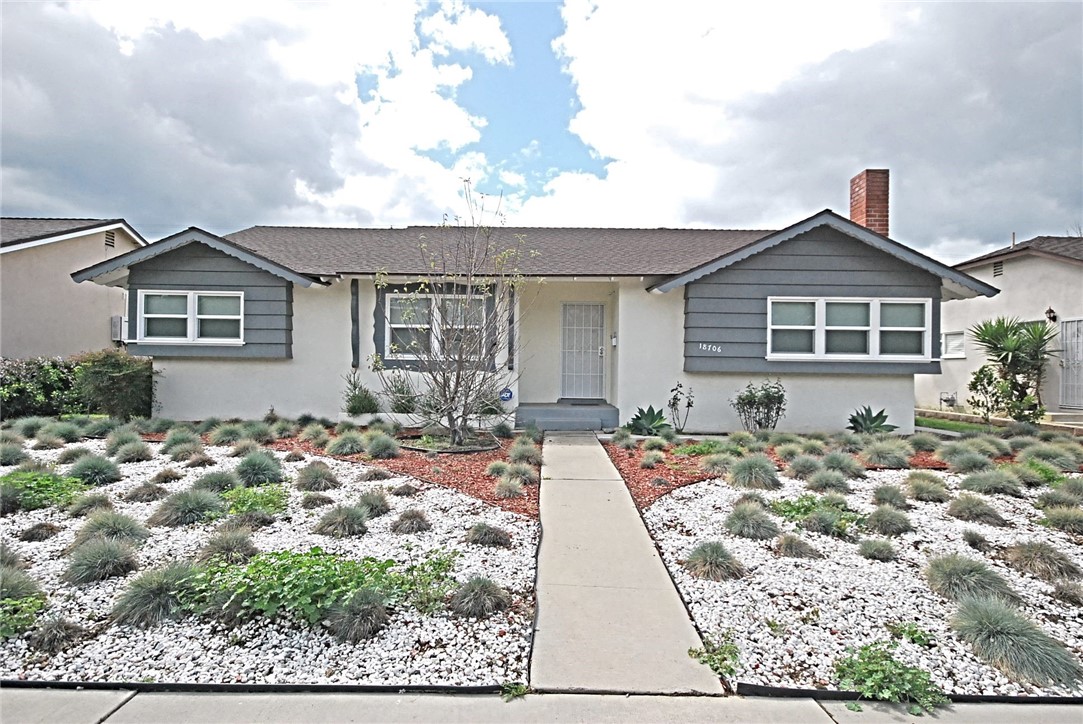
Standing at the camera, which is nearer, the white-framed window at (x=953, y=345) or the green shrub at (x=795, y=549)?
the green shrub at (x=795, y=549)

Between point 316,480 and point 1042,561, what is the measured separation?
6.55 m

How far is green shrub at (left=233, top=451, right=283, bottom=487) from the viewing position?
6.54 metres

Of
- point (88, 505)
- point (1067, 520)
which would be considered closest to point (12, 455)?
point (88, 505)

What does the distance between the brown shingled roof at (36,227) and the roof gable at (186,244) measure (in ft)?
15.0

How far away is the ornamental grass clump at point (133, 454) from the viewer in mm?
7562

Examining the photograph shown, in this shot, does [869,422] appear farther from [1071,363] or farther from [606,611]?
[606,611]

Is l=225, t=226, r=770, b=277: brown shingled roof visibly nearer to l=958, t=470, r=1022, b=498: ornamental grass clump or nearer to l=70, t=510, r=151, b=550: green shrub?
l=958, t=470, r=1022, b=498: ornamental grass clump

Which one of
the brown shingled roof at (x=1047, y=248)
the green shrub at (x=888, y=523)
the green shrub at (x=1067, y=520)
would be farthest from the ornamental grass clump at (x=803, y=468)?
the brown shingled roof at (x=1047, y=248)

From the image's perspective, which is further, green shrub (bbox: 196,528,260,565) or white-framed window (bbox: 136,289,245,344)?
white-framed window (bbox: 136,289,245,344)

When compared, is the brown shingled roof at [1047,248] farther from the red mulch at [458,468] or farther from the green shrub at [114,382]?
the green shrub at [114,382]

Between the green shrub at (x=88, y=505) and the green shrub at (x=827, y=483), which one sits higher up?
the green shrub at (x=827, y=483)

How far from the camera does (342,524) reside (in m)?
5.02

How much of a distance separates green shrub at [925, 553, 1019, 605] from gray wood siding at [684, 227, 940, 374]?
731cm

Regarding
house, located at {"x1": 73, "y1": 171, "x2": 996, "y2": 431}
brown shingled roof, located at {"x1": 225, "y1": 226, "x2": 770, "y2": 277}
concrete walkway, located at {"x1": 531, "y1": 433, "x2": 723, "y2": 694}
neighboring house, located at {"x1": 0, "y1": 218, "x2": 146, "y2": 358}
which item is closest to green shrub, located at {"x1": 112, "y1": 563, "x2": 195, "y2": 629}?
concrete walkway, located at {"x1": 531, "y1": 433, "x2": 723, "y2": 694}
